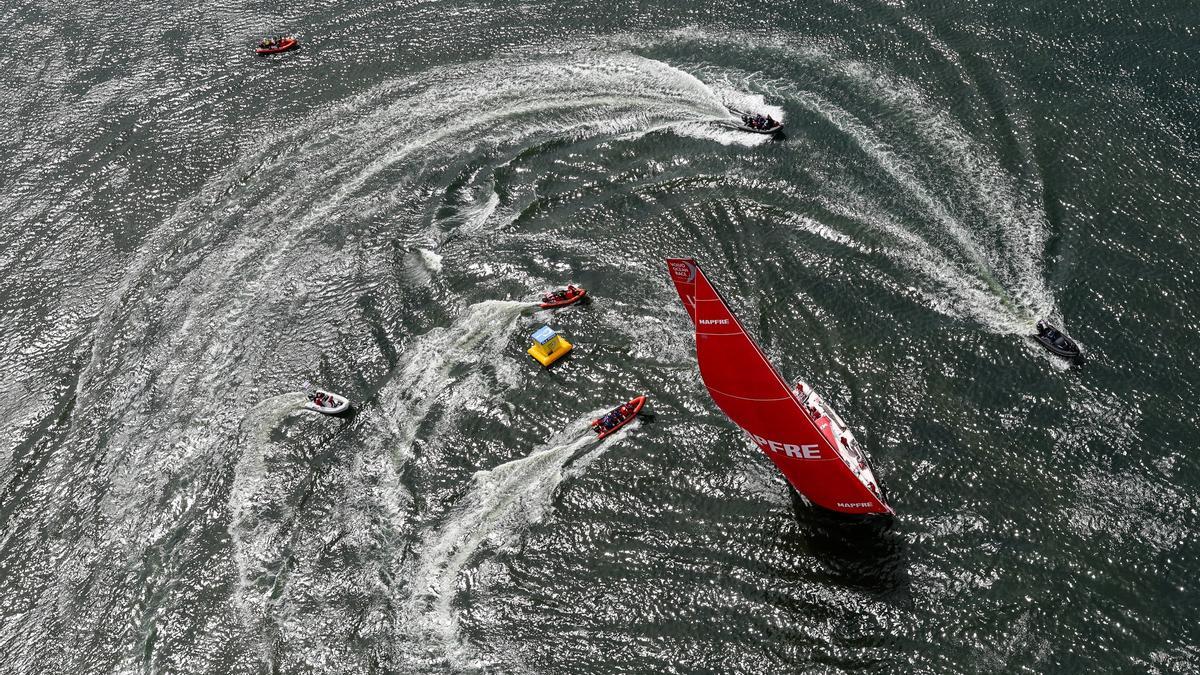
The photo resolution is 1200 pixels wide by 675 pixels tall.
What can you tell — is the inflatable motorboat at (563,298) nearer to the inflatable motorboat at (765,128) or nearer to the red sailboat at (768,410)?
the red sailboat at (768,410)

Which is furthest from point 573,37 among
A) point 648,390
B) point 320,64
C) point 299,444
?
point 299,444

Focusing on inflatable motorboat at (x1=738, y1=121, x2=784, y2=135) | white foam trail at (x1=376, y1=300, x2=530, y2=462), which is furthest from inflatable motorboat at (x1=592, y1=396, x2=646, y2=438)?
inflatable motorboat at (x1=738, y1=121, x2=784, y2=135)

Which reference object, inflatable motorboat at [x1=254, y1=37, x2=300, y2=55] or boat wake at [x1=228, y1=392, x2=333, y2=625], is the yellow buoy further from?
inflatable motorboat at [x1=254, y1=37, x2=300, y2=55]

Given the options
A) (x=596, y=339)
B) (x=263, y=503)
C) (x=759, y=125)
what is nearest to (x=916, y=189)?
(x=759, y=125)

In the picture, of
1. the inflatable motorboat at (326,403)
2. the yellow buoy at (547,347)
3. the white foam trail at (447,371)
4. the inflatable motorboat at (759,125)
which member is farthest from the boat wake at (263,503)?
the inflatable motorboat at (759,125)

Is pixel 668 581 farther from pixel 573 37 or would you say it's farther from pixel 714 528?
pixel 573 37

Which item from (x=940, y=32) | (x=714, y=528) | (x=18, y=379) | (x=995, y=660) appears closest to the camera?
(x=995, y=660)
